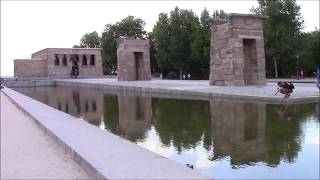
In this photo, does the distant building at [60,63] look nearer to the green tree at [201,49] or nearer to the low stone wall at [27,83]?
the low stone wall at [27,83]

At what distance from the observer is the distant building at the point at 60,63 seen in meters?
54.2

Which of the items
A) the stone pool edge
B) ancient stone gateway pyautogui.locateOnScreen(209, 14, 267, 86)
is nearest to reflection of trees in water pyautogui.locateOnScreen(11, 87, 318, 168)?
the stone pool edge

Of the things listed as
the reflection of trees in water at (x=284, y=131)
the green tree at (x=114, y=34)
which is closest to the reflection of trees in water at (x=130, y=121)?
the reflection of trees in water at (x=284, y=131)

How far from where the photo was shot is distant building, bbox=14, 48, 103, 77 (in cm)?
5419

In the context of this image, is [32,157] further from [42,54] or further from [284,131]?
[42,54]

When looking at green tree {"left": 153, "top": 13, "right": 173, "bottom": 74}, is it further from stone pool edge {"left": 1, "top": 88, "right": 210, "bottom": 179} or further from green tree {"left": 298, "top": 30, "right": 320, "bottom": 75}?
stone pool edge {"left": 1, "top": 88, "right": 210, "bottom": 179}

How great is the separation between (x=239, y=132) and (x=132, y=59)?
27700mm

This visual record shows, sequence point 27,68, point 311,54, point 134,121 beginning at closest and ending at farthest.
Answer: point 134,121, point 311,54, point 27,68

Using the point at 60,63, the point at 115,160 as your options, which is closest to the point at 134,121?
the point at 115,160

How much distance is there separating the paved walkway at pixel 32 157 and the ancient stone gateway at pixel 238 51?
14315mm

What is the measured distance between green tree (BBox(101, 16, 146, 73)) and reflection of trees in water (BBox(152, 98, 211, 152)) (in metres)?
46.6

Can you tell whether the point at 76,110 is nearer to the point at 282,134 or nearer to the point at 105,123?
the point at 105,123

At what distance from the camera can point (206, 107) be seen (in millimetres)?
14188

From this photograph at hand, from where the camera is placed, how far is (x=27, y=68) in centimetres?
5419
